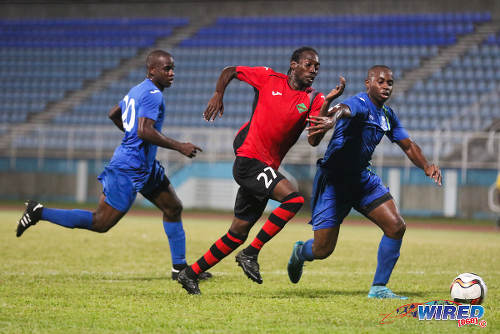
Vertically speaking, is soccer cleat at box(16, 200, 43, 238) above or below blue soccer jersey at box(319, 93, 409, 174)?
below

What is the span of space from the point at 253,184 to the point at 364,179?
102cm

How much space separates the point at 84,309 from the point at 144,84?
2.36 m

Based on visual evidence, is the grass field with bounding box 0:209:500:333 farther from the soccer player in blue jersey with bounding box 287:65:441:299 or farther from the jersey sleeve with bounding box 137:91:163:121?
the jersey sleeve with bounding box 137:91:163:121

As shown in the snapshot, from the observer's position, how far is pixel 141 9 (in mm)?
29062

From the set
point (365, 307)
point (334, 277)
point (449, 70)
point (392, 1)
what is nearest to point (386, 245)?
point (365, 307)

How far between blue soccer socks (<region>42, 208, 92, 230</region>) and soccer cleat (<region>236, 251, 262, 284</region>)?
1624 millimetres

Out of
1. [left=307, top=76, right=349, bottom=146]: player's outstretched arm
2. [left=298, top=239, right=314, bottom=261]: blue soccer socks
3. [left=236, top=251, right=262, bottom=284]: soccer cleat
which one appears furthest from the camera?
[left=298, top=239, right=314, bottom=261]: blue soccer socks

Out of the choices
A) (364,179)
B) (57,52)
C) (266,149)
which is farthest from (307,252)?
(57,52)

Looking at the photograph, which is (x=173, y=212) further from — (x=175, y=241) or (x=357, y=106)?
(x=357, y=106)

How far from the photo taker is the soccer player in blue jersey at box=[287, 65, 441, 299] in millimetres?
5926

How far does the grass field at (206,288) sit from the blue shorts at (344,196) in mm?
660

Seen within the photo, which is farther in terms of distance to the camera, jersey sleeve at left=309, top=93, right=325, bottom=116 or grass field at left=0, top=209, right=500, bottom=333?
jersey sleeve at left=309, top=93, right=325, bottom=116

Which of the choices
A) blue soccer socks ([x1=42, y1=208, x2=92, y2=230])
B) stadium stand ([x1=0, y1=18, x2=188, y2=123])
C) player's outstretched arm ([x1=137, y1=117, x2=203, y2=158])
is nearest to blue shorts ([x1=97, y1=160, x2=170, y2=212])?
blue soccer socks ([x1=42, y1=208, x2=92, y2=230])

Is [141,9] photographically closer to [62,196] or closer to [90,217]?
[62,196]
